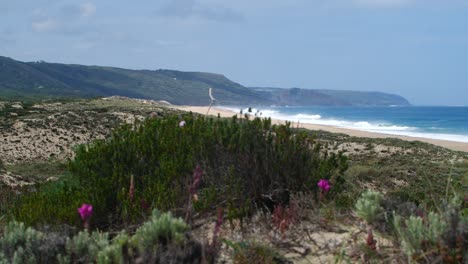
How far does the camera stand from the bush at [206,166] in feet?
15.7

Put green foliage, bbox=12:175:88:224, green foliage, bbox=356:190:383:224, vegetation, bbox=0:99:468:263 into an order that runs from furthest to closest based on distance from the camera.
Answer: green foliage, bbox=12:175:88:224 < green foliage, bbox=356:190:383:224 < vegetation, bbox=0:99:468:263

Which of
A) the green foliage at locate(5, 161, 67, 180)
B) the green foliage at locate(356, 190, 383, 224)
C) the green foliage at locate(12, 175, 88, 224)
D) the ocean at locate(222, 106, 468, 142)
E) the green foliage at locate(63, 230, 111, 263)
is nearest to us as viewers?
the green foliage at locate(63, 230, 111, 263)

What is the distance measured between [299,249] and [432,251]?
40.1 inches

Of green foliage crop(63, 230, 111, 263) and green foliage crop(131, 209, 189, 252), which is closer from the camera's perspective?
green foliage crop(131, 209, 189, 252)

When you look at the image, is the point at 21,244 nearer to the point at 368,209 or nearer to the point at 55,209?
the point at 55,209

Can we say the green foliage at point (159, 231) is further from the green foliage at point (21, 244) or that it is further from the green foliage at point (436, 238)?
the green foliage at point (436, 238)

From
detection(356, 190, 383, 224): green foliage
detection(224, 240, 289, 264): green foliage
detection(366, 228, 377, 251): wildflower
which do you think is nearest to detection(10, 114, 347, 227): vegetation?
detection(224, 240, 289, 264): green foliage

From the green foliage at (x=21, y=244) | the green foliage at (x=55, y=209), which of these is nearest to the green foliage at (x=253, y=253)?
the green foliage at (x=21, y=244)

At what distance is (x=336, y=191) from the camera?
197 inches

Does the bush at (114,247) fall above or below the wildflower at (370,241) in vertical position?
below

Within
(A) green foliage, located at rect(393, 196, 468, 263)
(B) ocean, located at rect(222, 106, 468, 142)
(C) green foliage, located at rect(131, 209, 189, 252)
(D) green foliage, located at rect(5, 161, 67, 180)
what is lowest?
(D) green foliage, located at rect(5, 161, 67, 180)

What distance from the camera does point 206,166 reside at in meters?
5.32

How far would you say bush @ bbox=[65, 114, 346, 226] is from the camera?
4781mm

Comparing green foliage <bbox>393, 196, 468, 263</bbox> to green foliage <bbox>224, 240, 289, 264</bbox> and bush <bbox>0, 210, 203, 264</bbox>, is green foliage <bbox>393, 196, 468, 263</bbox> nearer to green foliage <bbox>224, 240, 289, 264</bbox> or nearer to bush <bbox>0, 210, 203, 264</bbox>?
green foliage <bbox>224, 240, 289, 264</bbox>
